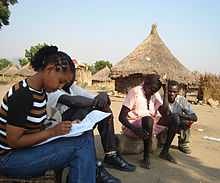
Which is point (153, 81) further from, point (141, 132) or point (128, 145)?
point (128, 145)

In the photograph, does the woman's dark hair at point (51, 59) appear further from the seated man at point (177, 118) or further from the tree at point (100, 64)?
the tree at point (100, 64)

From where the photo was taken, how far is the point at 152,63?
17375 mm

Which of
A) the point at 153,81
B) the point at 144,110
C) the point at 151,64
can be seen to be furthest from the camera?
the point at 151,64

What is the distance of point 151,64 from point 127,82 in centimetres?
217

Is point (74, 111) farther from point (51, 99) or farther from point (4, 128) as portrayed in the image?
point (4, 128)

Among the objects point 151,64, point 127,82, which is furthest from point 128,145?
point 127,82

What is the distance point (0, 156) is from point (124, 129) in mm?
2572

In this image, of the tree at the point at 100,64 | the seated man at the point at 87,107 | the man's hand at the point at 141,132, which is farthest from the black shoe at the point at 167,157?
the tree at the point at 100,64

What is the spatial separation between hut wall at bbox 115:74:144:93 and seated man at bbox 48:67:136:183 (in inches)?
560

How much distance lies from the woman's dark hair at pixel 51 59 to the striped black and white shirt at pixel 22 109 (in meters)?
0.20

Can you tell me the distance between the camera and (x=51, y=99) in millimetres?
3402

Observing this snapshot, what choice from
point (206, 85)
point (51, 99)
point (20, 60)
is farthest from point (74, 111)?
point (20, 60)

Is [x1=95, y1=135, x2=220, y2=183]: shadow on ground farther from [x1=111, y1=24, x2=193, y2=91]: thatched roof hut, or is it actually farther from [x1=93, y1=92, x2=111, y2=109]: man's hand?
[x1=111, y1=24, x2=193, y2=91]: thatched roof hut

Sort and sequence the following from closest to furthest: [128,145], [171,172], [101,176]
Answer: [101,176] < [171,172] < [128,145]
